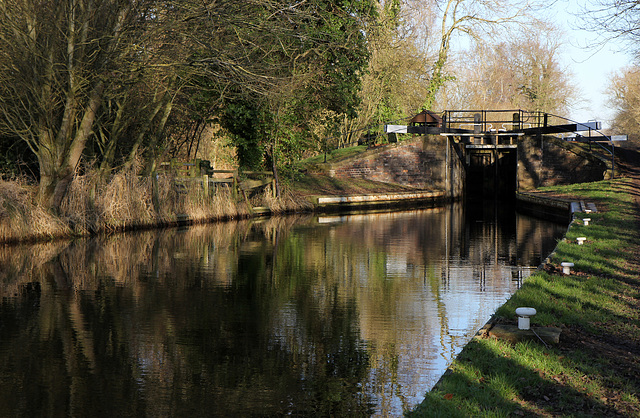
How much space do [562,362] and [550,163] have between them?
33645 millimetres

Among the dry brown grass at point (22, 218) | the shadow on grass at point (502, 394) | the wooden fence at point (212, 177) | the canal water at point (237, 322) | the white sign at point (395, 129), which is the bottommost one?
the canal water at point (237, 322)

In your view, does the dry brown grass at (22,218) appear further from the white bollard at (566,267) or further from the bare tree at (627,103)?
the bare tree at (627,103)

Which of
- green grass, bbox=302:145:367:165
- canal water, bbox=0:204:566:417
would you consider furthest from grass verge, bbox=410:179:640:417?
green grass, bbox=302:145:367:165

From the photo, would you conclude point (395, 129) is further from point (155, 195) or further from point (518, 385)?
point (518, 385)

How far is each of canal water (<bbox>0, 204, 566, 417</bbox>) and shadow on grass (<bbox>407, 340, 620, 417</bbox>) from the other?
1.40 ft

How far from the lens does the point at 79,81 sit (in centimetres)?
1429

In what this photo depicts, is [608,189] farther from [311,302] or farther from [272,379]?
[272,379]

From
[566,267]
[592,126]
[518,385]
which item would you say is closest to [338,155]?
[592,126]

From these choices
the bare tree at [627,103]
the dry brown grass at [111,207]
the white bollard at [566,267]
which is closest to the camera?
the white bollard at [566,267]

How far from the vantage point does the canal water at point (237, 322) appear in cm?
527

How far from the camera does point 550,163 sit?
37.0 metres

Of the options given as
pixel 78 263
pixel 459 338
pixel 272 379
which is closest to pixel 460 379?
pixel 272 379

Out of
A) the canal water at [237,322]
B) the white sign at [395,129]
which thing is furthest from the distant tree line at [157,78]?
the white sign at [395,129]

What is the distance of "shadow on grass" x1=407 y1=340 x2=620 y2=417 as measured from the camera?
429 cm
